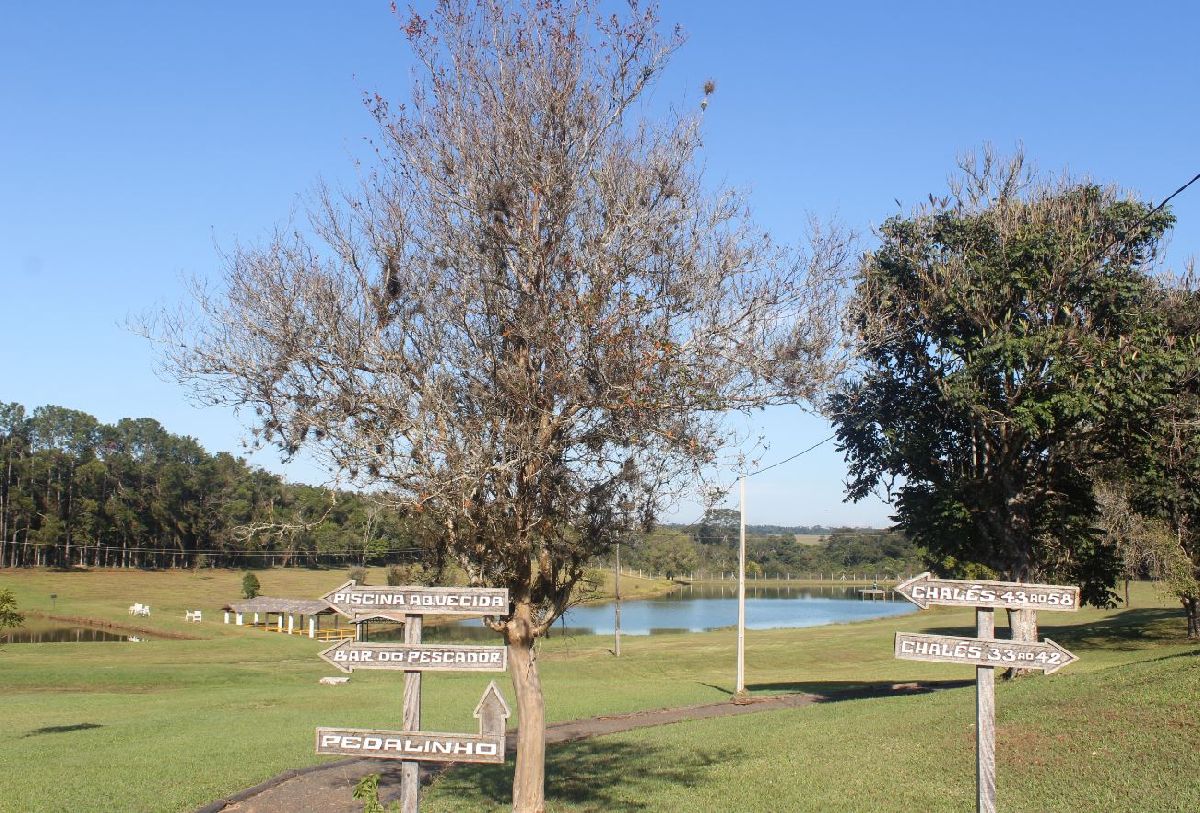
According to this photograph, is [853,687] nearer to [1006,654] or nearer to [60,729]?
[60,729]

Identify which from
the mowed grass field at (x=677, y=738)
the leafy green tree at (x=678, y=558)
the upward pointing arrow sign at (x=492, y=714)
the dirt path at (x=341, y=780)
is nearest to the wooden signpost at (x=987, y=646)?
the upward pointing arrow sign at (x=492, y=714)

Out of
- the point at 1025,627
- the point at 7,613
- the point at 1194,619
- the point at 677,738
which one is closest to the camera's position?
the point at 1025,627

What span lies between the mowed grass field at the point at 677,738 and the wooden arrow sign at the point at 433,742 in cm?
447

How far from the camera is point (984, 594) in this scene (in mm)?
8383

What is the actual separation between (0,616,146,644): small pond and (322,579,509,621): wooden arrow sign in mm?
51819

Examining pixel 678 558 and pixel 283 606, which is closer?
pixel 283 606

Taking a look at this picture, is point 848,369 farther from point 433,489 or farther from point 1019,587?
point 433,489

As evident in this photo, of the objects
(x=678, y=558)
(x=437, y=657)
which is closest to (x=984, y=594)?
(x=437, y=657)

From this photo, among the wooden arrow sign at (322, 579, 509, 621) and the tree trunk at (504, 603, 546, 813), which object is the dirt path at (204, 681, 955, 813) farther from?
the wooden arrow sign at (322, 579, 509, 621)

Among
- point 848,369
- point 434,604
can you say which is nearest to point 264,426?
point 434,604

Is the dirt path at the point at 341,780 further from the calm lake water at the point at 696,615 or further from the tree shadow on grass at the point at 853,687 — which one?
the calm lake water at the point at 696,615

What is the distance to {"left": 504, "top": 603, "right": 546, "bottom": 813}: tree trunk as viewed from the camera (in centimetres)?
1071

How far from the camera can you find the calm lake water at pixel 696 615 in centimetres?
6556

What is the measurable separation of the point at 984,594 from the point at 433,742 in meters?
4.89
